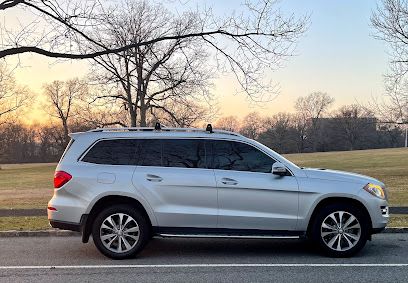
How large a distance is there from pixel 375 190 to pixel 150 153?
324 cm

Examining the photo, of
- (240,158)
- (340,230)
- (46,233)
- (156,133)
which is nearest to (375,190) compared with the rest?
(340,230)

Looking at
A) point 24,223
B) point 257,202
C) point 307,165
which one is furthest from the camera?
point 307,165

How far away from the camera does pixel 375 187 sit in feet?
23.1

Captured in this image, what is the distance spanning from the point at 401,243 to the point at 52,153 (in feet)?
323

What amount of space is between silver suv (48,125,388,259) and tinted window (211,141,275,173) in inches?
0.6

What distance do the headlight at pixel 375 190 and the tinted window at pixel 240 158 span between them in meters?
1.39

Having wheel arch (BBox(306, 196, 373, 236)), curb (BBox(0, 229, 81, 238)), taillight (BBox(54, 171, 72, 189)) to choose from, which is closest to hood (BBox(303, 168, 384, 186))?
wheel arch (BBox(306, 196, 373, 236))

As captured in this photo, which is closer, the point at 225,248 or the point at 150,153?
the point at 150,153

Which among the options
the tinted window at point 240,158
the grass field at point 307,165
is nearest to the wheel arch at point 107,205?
the tinted window at point 240,158

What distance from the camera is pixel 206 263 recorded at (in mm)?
6633

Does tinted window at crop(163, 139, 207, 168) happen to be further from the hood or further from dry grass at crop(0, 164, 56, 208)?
dry grass at crop(0, 164, 56, 208)

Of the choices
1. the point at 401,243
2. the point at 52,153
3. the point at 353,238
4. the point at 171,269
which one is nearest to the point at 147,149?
the point at 171,269

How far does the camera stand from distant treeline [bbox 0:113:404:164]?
3952 inches

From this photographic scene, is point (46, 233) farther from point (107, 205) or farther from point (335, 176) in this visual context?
point (335, 176)
